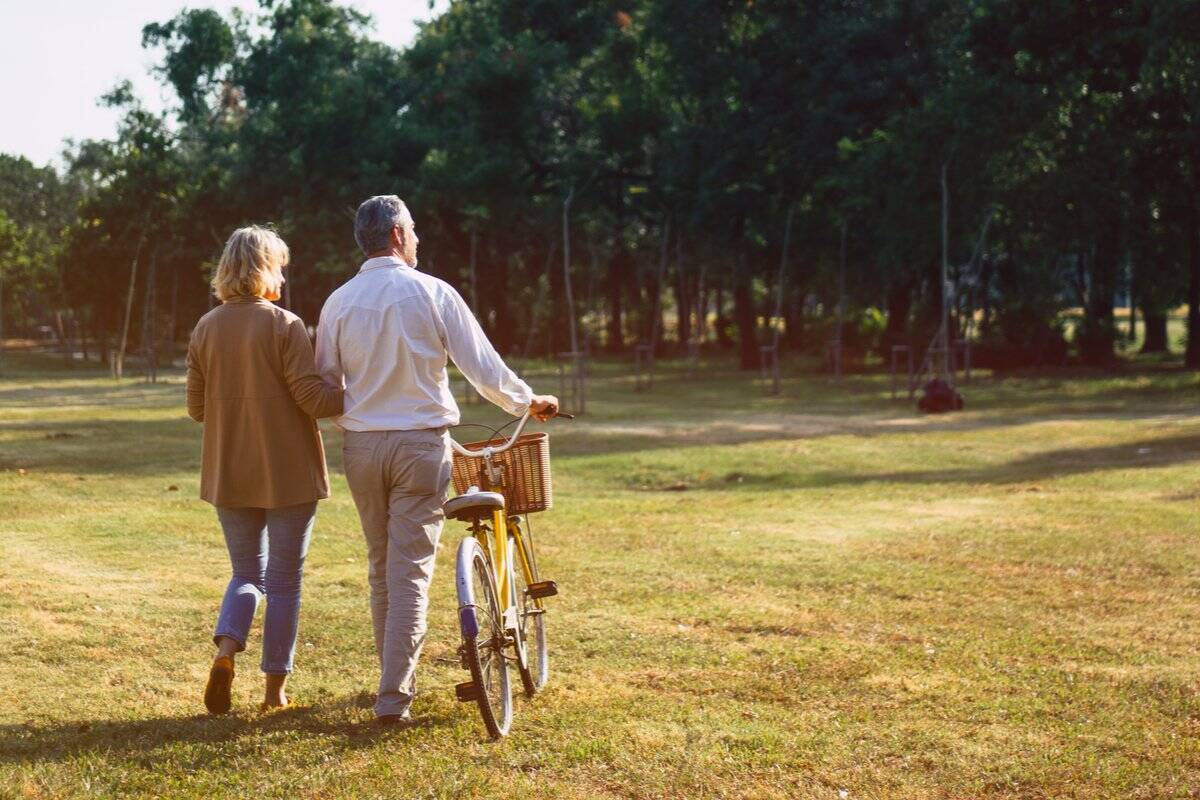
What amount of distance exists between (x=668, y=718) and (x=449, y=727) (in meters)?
0.85

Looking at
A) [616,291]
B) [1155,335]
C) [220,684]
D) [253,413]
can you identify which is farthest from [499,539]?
[616,291]

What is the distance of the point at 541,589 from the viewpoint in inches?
236

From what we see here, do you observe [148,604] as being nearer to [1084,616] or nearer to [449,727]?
[449,727]

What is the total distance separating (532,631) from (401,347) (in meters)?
1.68

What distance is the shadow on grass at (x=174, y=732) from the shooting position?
5.38 metres

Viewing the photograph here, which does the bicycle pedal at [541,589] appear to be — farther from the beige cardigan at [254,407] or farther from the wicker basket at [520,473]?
the beige cardigan at [254,407]

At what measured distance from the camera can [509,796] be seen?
15.9 ft

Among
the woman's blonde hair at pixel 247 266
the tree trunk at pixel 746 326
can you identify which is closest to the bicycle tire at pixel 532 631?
the woman's blonde hair at pixel 247 266

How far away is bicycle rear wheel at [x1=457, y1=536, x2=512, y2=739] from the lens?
514 centimetres

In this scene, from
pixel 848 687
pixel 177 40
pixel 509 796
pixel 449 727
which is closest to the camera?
pixel 509 796

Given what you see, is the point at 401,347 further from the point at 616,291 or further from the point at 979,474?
the point at 616,291

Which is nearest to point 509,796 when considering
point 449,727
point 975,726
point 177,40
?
point 449,727

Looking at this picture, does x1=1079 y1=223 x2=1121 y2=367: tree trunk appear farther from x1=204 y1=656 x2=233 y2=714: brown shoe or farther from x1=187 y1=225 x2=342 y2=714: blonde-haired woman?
x1=204 y1=656 x2=233 y2=714: brown shoe

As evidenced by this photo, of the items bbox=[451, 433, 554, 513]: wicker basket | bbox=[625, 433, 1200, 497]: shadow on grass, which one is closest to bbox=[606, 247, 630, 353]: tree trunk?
bbox=[625, 433, 1200, 497]: shadow on grass
